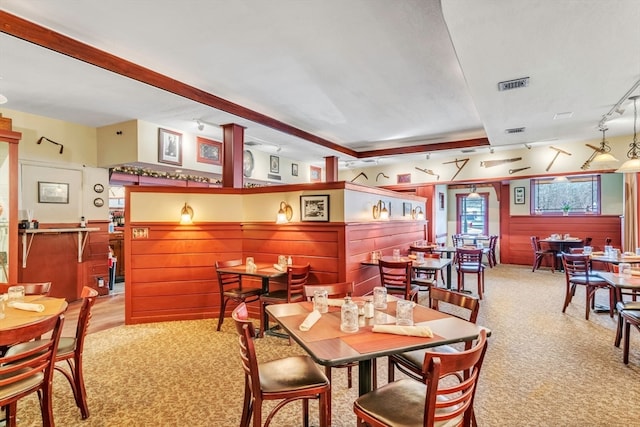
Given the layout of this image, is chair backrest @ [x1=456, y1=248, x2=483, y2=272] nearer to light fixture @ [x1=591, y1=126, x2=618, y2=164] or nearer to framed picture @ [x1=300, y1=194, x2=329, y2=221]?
light fixture @ [x1=591, y1=126, x2=618, y2=164]

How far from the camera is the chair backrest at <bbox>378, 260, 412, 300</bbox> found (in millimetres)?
4168

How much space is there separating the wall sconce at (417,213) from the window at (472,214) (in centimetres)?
353

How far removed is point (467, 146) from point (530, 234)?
3880 mm

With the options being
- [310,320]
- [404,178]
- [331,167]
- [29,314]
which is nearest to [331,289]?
[310,320]

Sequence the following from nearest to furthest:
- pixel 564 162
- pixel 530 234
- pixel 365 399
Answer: pixel 365 399 → pixel 564 162 → pixel 530 234

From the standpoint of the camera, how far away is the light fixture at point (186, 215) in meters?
4.56

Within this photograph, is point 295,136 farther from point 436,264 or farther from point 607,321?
point 607,321

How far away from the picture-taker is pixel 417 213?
7.55 meters

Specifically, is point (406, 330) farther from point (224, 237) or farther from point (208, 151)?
point (208, 151)

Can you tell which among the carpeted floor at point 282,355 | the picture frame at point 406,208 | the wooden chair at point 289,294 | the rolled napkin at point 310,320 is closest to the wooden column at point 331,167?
the picture frame at point 406,208

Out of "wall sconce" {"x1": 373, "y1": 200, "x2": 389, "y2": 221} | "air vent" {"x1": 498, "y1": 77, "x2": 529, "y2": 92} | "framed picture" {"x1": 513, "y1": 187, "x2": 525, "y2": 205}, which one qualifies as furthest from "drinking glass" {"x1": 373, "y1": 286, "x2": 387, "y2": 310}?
"framed picture" {"x1": 513, "y1": 187, "x2": 525, "y2": 205}

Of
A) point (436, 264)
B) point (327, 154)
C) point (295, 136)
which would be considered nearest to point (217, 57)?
point (295, 136)

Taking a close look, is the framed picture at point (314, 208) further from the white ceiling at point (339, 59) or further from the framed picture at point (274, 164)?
the framed picture at point (274, 164)

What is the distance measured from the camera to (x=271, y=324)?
429 centimetres
